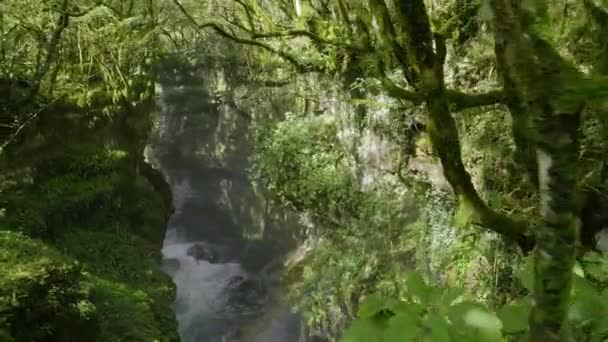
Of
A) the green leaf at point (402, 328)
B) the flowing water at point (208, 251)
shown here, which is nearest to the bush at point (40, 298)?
the green leaf at point (402, 328)

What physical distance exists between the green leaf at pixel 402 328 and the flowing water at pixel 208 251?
47.2 ft

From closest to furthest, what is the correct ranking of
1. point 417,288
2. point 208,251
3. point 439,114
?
point 417,288
point 439,114
point 208,251

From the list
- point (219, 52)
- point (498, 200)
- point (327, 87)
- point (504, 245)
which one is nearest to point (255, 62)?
point (219, 52)

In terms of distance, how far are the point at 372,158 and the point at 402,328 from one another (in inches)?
323

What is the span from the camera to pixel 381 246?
357 inches

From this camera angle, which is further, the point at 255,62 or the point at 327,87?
the point at 255,62

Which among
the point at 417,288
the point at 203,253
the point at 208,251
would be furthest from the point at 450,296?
the point at 208,251

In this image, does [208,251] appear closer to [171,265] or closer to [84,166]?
[171,265]

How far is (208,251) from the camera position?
20188 mm

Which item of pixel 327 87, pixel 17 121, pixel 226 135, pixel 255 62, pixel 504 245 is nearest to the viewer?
pixel 504 245

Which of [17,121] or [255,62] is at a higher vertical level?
[255,62]

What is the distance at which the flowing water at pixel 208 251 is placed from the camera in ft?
52.4

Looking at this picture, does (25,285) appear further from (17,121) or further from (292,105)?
(292,105)

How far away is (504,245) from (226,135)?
18.2 meters
